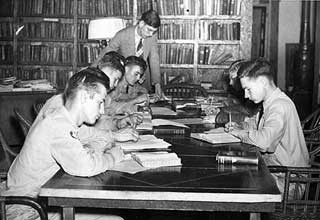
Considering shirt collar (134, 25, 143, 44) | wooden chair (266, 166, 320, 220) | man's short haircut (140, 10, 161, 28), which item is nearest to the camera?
wooden chair (266, 166, 320, 220)

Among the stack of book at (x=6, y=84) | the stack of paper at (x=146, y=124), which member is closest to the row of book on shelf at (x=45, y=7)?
the stack of book at (x=6, y=84)

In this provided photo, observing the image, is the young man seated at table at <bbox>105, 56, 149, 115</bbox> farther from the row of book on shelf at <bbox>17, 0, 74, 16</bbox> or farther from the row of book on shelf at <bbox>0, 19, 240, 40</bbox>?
the row of book on shelf at <bbox>17, 0, 74, 16</bbox>

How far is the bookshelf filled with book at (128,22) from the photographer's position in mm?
7305

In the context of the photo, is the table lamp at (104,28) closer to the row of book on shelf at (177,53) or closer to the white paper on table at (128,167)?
the row of book on shelf at (177,53)

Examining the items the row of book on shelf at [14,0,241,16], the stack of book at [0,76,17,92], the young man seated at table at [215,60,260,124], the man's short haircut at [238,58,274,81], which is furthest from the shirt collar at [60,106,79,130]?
the row of book on shelf at [14,0,241,16]

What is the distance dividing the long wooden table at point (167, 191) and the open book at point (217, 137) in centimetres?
73

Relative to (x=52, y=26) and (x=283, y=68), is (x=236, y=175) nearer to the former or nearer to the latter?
(x=52, y=26)

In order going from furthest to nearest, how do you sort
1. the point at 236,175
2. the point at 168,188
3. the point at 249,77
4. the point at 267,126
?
the point at 249,77, the point at 267,126, the point at 236,175, the point at 168,188

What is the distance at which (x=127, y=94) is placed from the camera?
16.0 feet

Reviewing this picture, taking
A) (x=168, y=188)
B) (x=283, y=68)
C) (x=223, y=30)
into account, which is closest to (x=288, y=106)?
(x=168, y=188)

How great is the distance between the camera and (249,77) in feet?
10.4

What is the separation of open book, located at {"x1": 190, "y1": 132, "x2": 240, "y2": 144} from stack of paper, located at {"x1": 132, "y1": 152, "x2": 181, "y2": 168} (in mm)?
580

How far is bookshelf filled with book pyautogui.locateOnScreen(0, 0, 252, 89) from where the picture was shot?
288 inches

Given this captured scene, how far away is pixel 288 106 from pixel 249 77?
0.29 metres
